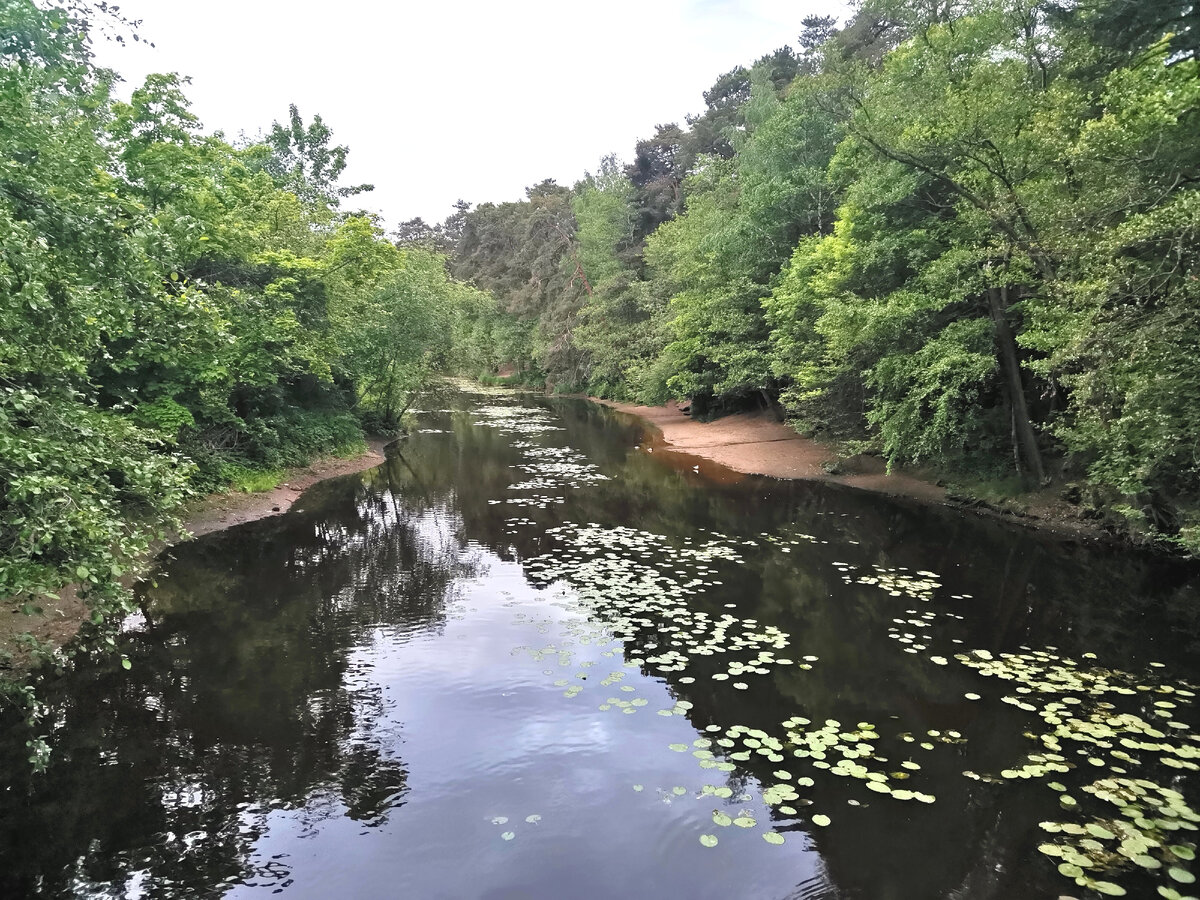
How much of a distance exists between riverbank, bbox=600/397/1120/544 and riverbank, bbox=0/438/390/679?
11.9m

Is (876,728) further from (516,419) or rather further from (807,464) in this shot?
(516,419)

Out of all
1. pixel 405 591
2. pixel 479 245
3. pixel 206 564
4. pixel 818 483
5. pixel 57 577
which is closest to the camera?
pixel 57 577

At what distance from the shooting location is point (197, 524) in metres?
14.0

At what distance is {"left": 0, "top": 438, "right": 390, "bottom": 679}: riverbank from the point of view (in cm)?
771

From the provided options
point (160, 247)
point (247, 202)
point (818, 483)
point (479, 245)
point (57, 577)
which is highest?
point (479, 245)

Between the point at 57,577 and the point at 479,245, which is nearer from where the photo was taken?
the point at 57,577

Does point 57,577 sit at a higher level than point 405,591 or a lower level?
higher

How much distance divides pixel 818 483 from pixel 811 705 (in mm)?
14301

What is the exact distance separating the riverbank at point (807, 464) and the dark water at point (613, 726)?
199 centimetres

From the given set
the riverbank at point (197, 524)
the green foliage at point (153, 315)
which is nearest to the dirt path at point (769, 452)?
the green foliage at point (153, 315)

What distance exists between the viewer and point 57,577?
5.01 metres

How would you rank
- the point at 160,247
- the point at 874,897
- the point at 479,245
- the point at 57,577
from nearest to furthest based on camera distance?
the point at 874,897 < the point at 57,577 < the point at 160,247 < the point at 479,245

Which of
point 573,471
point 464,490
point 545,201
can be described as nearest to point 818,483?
point 573,471

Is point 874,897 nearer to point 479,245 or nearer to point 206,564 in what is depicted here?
point 206,564
